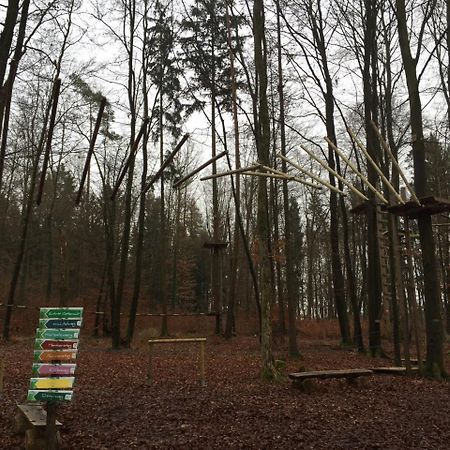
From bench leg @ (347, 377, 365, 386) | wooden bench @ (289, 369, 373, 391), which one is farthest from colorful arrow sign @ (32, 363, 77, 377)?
bench leg @ (347, 377, 365, 386)

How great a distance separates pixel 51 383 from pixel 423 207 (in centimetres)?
750

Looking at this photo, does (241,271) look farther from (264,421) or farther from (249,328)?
(264,421)

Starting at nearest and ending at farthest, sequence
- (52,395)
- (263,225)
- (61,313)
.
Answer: (52,395) → (61,313) → (263,225)

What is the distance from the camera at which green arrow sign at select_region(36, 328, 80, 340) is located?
13.8ft

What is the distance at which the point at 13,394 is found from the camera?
7.21 metres

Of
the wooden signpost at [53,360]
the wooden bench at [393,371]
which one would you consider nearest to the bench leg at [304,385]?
the wooden bench at [393,371]

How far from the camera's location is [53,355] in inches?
163

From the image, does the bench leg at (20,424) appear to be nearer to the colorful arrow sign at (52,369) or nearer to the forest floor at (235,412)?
the forest floor at (235,412)

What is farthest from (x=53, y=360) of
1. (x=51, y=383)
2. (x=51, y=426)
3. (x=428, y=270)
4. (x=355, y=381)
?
(x=428, y=270)

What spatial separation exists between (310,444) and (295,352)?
27.1 feet

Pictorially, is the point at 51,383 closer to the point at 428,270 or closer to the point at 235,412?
the point at 235,412

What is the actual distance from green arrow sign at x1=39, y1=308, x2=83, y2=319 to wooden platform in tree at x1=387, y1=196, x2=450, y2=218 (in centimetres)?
692

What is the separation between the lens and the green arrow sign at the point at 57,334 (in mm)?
4195

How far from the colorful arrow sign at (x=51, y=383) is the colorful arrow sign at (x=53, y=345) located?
26cm
